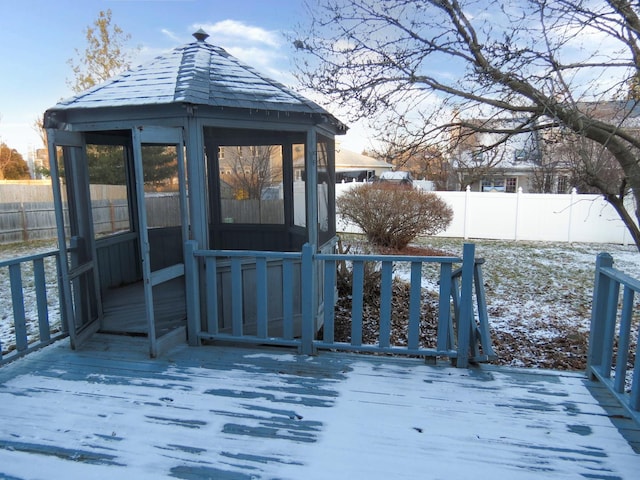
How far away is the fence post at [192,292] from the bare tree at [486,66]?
9.72 ft

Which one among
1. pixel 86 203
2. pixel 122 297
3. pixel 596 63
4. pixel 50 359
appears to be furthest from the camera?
pixel 122 297

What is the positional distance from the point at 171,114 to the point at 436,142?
133 inches

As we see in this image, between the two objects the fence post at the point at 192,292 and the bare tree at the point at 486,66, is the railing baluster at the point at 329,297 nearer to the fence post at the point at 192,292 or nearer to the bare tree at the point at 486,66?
the fence post at the point at 192,292

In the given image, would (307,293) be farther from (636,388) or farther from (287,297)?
(636,388)

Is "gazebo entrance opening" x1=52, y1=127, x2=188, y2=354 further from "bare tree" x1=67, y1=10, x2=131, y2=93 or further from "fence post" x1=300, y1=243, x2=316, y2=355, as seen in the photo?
"bare tree" x1=67, y1=10, x2=131, y2=93

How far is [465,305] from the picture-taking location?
9.57 feet

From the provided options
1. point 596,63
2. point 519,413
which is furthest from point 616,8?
point 519,413

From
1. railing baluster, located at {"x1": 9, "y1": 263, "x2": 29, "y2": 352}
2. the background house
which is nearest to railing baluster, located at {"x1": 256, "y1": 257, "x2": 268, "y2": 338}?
railing baluster, located at {"x1": 9, "y1": 263, "x2": 29, "y2": 352}

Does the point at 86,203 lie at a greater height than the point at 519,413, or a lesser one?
greater

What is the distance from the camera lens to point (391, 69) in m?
4.75

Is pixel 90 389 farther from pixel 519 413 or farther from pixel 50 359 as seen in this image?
pixel 519 413

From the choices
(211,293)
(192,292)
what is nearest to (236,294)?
(211,293)

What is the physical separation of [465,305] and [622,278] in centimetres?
96

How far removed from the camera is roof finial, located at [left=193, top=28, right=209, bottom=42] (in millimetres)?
4200
